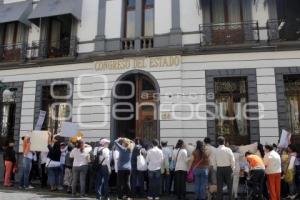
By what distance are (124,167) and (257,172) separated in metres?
3.95

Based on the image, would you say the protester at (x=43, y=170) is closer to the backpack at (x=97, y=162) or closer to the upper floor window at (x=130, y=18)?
the backpack at (x=97, y=162)

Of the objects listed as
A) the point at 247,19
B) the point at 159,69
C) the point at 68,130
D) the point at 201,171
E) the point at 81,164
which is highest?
the point at 247,19

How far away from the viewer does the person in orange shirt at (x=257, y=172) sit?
10250mm

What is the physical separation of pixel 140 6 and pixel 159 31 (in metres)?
1.76

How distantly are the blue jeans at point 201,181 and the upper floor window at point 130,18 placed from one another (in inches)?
332

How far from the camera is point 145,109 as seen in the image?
16438 mm

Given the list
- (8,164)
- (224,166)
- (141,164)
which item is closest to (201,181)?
(224,166)

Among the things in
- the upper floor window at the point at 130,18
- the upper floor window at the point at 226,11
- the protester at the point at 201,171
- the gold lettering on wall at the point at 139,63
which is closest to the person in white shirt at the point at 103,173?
the protester at the point at 201,171

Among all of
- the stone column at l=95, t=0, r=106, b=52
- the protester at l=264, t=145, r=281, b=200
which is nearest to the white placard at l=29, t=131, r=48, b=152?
the stone column at l=95, t=0, r=106, b=52

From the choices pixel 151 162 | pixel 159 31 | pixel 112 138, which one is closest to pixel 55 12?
pixel 159 31

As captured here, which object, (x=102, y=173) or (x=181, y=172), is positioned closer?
(x=102, y=173)

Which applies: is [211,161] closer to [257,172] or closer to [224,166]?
[224,166]

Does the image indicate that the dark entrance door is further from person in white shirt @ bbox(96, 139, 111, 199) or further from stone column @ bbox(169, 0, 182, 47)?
person in white shirt @ bbox(96, 139, 111, 199)

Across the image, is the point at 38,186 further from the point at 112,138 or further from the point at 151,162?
the point at 151,162
